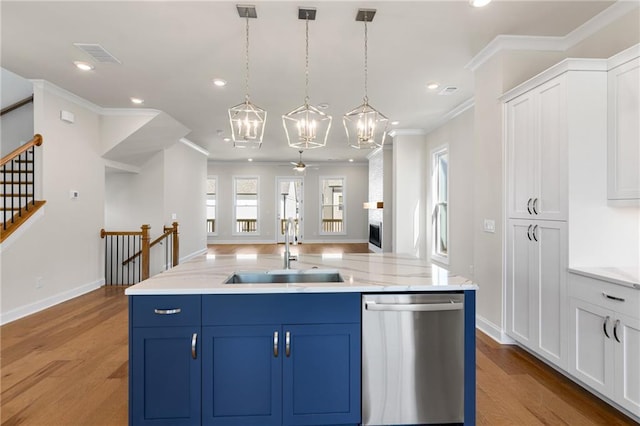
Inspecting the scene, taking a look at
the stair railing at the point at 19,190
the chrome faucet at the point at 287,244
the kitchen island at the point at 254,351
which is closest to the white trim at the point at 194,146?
the stair railing at the point at 19,190

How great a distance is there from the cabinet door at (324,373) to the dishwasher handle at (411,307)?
0.15m

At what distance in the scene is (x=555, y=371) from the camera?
8.96ft

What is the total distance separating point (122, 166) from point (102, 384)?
4535 mm

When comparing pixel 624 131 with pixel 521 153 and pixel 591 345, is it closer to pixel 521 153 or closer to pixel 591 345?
pixel 521 153

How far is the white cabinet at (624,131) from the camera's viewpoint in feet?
7.38

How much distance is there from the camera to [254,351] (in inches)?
72.4

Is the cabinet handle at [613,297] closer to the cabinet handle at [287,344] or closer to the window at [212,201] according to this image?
the cabinet handle at [287,344]

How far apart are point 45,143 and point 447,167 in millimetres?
6192

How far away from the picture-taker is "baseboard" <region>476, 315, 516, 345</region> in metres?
3.24

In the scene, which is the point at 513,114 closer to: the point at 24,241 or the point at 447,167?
the point at 447,167

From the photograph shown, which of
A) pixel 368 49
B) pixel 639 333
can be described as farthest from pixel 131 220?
pixel 639 333

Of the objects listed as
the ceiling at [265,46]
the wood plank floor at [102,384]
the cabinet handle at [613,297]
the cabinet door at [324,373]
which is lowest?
the wood plank floor at [102,384]

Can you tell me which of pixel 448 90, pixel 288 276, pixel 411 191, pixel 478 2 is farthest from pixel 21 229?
pixel 411 191

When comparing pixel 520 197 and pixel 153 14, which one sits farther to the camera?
pixel 520 197
